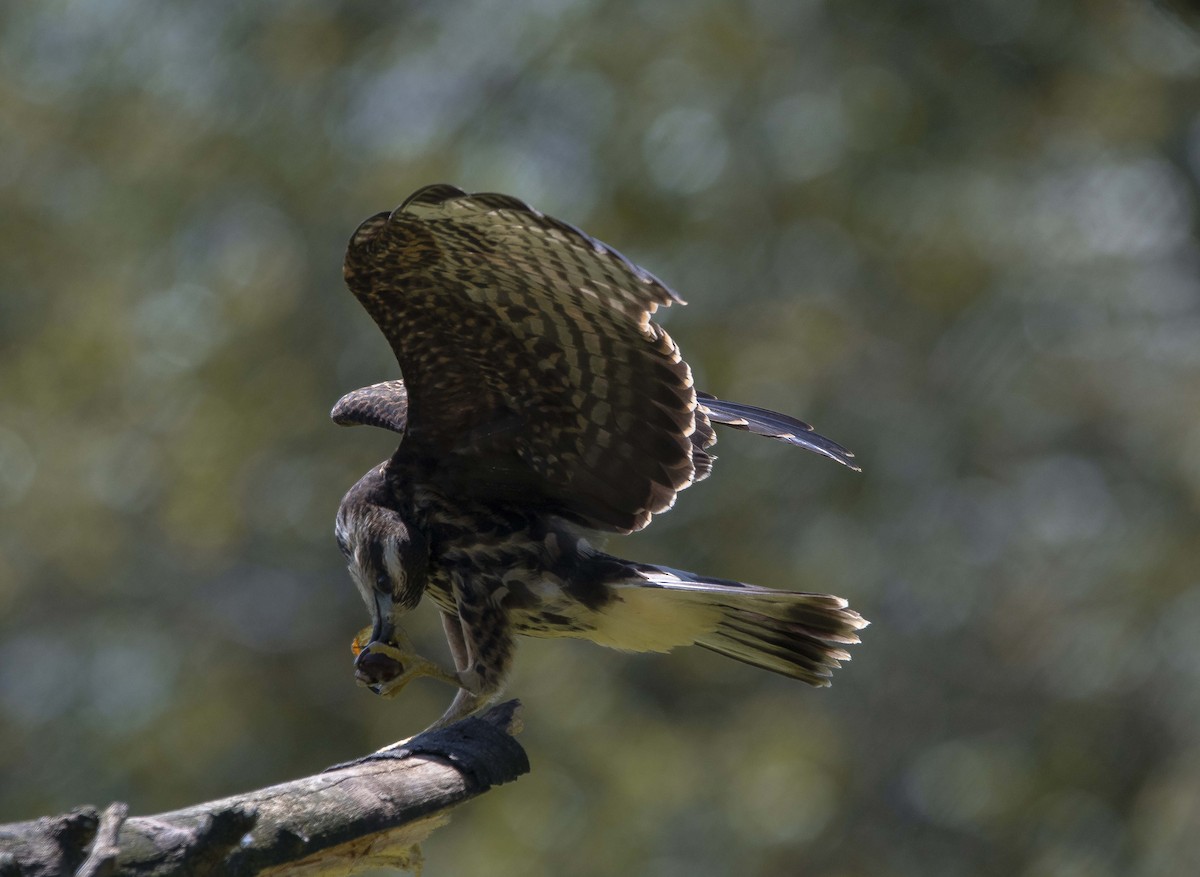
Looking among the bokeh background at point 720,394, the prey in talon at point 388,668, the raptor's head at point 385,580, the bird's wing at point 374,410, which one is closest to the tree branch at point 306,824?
the prey in talon at point 388,668

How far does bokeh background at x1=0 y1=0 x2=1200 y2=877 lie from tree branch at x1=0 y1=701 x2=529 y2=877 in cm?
836

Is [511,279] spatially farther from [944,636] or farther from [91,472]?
[91,472]

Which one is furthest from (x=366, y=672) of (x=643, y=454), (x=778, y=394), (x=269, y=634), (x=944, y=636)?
(x=269, y=634)

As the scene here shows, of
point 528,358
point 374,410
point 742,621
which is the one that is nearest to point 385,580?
point 528,358

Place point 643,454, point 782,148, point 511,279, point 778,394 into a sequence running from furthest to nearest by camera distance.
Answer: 1. point 782,148
2. point 778,394
3. point 643,454
4. point 511,279

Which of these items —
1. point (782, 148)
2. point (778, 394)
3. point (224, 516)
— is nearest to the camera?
point (778, 394)

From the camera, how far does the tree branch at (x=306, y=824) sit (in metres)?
2.23

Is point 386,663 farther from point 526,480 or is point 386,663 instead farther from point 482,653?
point 526,480

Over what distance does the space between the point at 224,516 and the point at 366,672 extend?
9449mm

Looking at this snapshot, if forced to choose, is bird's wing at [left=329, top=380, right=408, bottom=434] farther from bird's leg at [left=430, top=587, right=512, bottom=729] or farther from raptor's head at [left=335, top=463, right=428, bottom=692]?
bird's leg at [left=430, top=587, right=512, bottom=729]

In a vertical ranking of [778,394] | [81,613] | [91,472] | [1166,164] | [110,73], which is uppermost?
[1166,164]

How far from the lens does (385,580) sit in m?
3.90

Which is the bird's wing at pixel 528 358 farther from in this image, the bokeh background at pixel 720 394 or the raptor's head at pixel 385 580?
the bokeh background at pixel 720 394

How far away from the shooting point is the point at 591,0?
46.1 feet
